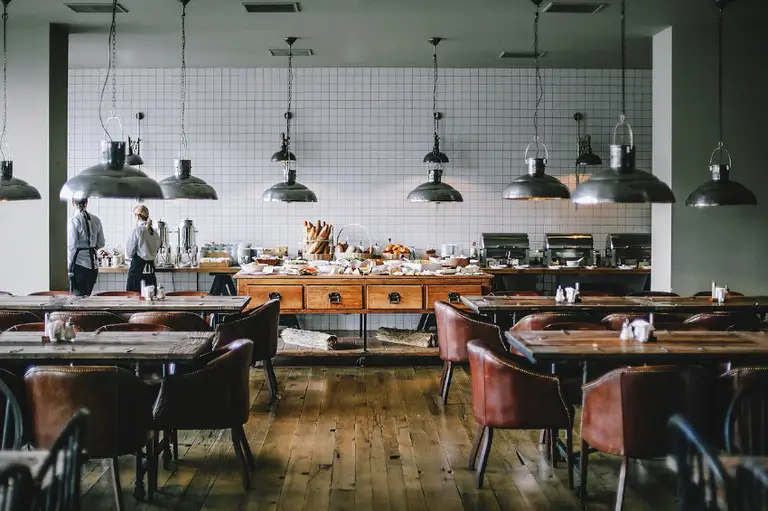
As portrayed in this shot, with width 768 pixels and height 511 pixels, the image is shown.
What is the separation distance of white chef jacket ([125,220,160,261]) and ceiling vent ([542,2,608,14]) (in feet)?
16.6

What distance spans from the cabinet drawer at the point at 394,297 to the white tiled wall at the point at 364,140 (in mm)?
2646

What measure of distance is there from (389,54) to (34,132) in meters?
4.27

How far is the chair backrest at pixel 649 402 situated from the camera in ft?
11.6

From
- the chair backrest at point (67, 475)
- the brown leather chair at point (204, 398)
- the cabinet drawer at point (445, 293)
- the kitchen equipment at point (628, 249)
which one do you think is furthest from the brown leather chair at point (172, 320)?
the kitchen equipment at point (628, 249)

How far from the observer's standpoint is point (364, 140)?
33.6 ft

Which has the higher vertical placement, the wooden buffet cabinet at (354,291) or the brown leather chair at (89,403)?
the wooden buffet cabinet at (354,291)

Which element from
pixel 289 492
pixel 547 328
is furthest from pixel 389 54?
pixel 289 492

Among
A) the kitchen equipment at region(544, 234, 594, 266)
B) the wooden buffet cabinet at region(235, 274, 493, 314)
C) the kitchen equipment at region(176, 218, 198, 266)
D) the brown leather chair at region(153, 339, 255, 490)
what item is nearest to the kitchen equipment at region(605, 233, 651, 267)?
the kitchen equipment at region(544, 234, 594, 266)

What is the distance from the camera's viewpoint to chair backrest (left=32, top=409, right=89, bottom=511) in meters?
2.31

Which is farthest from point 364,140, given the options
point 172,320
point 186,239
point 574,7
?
point 172,320

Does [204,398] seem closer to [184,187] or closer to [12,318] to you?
[12,318]

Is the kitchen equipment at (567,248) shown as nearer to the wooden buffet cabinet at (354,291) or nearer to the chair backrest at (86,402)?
the wooden buffet cabinet at (354,291)

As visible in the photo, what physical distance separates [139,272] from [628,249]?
6.26 m

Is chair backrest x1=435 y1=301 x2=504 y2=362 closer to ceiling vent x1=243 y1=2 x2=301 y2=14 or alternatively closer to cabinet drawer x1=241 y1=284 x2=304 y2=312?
cabinet drawer x1=241 y1=284 x2=304 y2=312
